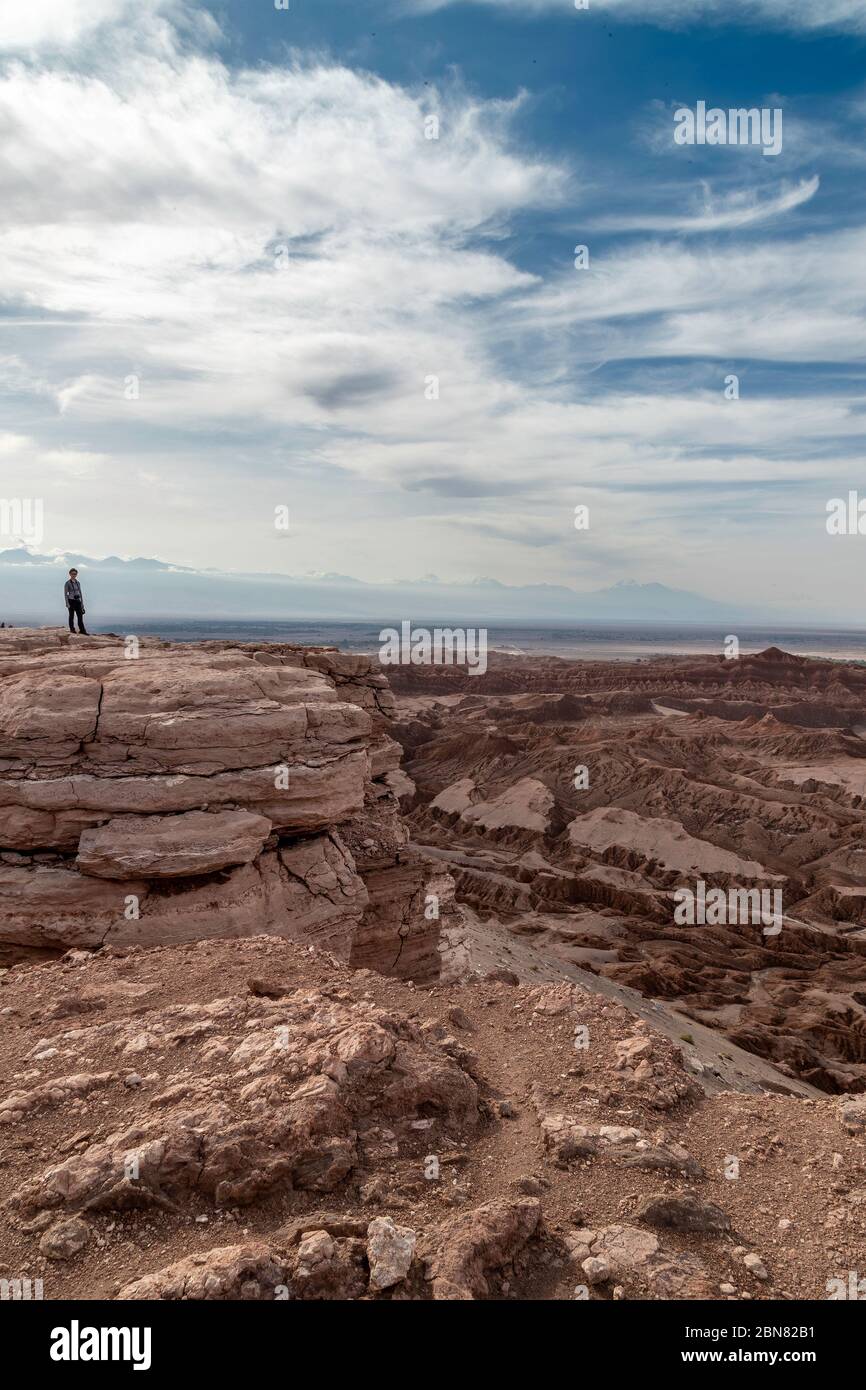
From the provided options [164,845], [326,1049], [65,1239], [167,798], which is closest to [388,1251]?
[326,1049]

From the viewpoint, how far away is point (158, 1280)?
3824mm

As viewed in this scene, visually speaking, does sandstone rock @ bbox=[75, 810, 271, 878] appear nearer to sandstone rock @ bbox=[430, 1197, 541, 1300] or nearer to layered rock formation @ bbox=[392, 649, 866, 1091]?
sandstone rock @ bbox=[430, 1197, 541, 1300]

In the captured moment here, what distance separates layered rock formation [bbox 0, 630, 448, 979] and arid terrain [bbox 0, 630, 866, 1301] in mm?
46

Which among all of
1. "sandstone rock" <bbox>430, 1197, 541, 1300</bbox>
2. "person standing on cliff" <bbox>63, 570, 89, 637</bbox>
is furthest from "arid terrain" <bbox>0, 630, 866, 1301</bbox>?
"person standing on cliff" <bbox>63, 570, 89, 637</bbox>

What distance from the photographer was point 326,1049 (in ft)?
18.1

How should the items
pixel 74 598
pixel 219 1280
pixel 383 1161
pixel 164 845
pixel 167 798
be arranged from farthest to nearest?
pixel 74 598 < pixel 167 798 < pixel 164 845 < pixel 383 1161 < pixel 219 1280

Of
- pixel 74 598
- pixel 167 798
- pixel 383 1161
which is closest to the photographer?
pixel 383 1161

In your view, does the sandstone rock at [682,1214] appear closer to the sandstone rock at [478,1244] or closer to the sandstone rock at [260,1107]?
the sandstone rock at [478,1244]

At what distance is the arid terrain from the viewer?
4.21m

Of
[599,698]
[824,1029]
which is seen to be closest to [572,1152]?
[824,1029]

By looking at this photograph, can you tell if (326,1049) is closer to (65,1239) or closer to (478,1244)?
(478,1244)

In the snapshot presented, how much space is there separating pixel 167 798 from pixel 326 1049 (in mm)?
6712

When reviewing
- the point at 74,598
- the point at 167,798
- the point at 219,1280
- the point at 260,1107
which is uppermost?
the point at 74,598
